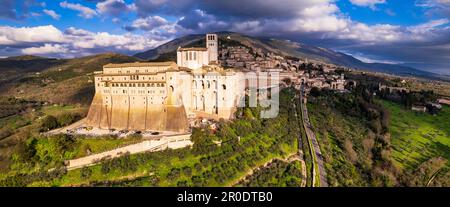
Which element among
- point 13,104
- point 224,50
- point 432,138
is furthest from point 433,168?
point 13,104

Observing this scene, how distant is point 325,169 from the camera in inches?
1300

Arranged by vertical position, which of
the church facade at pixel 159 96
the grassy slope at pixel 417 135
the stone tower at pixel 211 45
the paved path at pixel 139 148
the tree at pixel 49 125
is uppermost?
the stone tower at pixel 211 45

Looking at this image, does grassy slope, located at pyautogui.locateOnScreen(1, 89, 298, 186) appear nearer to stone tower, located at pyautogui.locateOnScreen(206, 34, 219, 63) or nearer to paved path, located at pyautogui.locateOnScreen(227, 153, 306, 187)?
paved path, located at pyautogui.locateOnScreen(227, 153, 306, 187)

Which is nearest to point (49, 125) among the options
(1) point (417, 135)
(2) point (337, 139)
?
(2) point (337, 139)

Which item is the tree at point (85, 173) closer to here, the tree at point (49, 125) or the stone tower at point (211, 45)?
the tree at point (49, 125)

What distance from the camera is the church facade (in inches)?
1235

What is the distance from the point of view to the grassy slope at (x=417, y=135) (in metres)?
42.6

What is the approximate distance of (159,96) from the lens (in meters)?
31.6

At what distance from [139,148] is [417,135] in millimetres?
46266

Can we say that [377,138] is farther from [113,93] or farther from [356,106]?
[113,93]

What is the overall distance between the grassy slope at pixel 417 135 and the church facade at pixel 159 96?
25.8m

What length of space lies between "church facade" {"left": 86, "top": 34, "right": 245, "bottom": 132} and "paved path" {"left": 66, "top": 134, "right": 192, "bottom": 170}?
1.94 meters

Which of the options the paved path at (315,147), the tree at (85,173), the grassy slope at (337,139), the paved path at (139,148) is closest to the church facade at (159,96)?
the paved path at (139,148)

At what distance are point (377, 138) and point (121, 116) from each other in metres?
36.9
